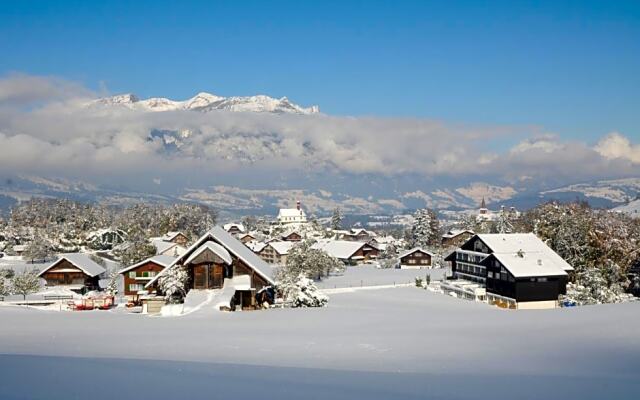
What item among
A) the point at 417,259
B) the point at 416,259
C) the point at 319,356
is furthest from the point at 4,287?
the point at 417,259

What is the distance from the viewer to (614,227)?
168ft

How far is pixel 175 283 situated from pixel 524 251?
28859mm

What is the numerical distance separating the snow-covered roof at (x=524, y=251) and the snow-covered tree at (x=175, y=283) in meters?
25.6

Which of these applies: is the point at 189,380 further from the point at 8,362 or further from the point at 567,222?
the point at 567,222

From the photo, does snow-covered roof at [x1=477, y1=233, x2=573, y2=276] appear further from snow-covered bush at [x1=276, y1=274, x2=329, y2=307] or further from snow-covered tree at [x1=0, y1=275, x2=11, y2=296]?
snow-covered tree at [x1=0, y1=275, x2=11, y2=296]

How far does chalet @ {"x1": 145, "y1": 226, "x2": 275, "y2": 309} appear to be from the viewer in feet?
106

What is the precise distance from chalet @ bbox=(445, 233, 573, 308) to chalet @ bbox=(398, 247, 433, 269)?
110ft

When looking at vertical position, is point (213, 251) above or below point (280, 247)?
above

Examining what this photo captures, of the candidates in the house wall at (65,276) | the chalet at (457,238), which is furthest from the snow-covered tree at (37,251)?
the chalet at (457,238)

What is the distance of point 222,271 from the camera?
1309 inches

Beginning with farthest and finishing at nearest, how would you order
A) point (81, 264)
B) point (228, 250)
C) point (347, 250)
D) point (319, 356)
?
point (347, 250) → point (81, 264) → point (228, 250) → point (319, 356)

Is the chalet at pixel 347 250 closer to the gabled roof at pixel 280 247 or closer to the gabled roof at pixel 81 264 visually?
the gabled roof at pixel 280 247

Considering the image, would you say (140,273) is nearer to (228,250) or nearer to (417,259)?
(228,250)

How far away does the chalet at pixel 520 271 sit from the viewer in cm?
4388
